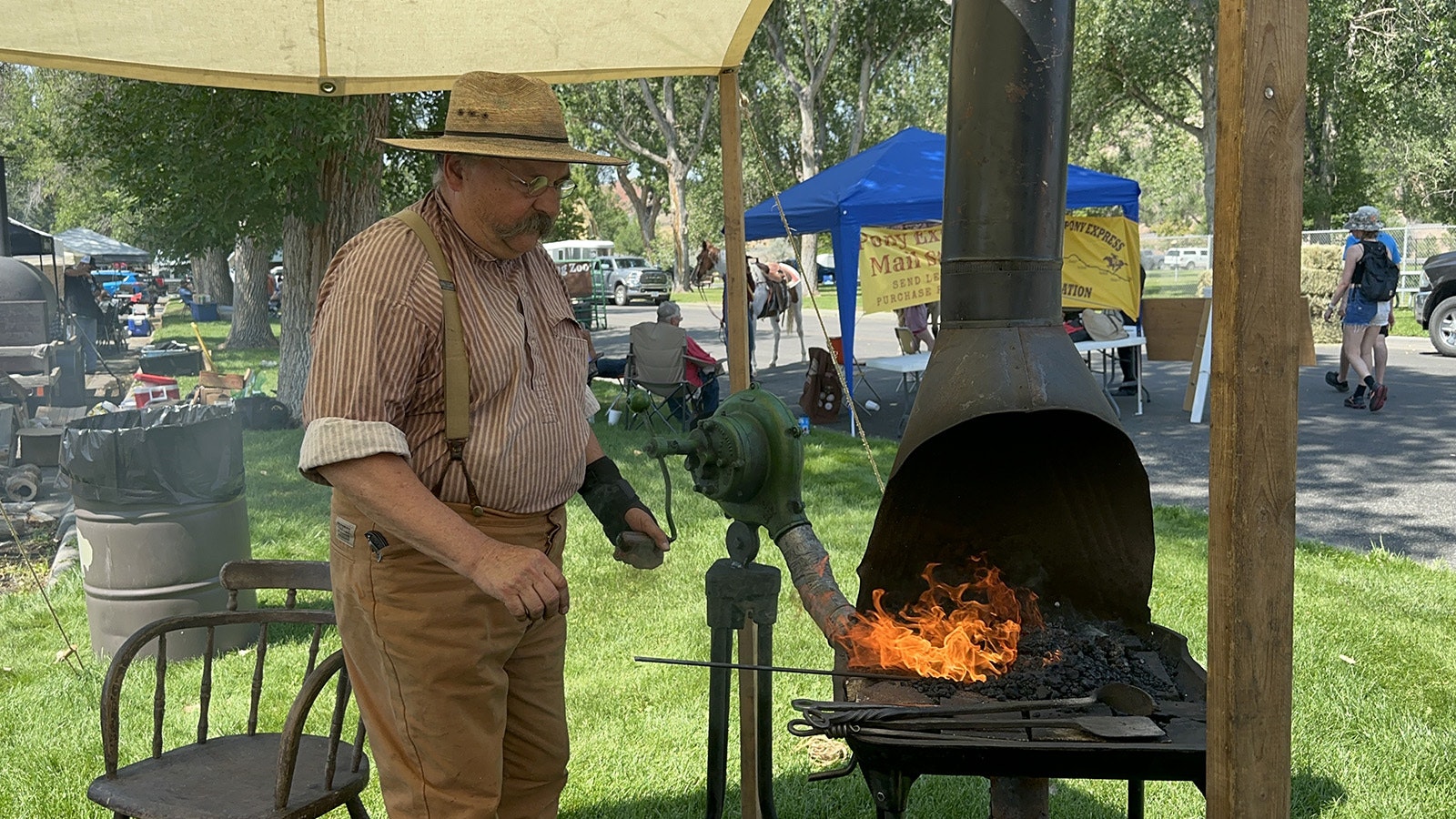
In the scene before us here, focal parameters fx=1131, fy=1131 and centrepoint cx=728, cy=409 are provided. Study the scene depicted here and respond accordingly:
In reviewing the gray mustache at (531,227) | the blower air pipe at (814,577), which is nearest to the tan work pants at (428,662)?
the gray mustache at (531,227)

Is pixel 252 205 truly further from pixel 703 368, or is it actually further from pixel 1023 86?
pixel 1023 86

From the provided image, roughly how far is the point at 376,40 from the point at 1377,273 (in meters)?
9.60

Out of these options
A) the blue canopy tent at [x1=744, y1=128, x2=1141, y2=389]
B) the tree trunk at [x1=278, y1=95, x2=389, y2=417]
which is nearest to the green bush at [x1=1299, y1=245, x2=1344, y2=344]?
the blue canopy tent at [x1=744, y1=128, x2=1141, y2=389]

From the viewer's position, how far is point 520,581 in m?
2.04

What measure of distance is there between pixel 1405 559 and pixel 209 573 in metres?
5.81

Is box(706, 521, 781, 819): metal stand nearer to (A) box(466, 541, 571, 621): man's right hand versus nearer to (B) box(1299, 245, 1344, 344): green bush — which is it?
(A) box(466, 541, 571, 621): man's right hand

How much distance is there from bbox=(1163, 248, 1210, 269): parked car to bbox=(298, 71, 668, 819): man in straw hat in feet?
98.2

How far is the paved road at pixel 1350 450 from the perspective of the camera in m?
6.71

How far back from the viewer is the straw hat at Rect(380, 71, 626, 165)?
2.19 meters

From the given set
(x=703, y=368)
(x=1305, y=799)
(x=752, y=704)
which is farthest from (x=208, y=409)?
(x=703, y=368)

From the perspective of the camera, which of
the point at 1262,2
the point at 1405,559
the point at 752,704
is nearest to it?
the point at 1262,2

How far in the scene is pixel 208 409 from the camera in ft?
16.5

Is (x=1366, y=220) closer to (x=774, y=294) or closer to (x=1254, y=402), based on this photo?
(x=774, y=294)

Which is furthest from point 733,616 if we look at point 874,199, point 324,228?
point 324,228
